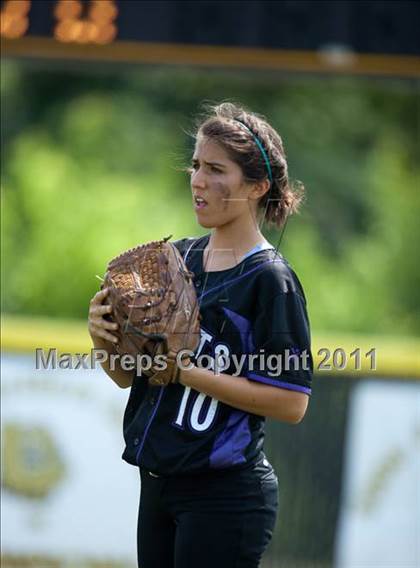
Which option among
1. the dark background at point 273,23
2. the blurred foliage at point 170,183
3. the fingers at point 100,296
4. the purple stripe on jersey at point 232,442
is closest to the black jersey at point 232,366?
the purple stripe on jersey at point 232,442

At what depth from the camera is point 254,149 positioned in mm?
2826

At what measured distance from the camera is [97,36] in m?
5.38

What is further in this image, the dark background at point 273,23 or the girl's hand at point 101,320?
the dark background at point 273,23

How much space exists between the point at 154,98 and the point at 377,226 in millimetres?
3130

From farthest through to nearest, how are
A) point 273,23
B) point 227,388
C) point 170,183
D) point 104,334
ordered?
point 170,183
point 273,23
point 104,334
point 227,388

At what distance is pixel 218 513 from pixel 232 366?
356mm

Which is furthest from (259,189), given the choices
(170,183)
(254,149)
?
(170,183)

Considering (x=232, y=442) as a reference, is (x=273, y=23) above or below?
above

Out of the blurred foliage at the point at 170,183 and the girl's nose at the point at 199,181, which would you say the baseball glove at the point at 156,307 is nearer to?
the girl's nose at the point at 199,181

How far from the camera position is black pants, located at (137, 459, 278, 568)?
2695 millimetres

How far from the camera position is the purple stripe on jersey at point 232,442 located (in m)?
2.68

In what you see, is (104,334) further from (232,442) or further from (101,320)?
(232,442)

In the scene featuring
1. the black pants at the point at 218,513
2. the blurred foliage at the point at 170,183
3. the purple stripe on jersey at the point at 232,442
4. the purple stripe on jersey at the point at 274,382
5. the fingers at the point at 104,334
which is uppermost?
the blurred foliage at the point at 170,183

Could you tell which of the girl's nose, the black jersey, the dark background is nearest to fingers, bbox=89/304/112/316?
the black jersey
